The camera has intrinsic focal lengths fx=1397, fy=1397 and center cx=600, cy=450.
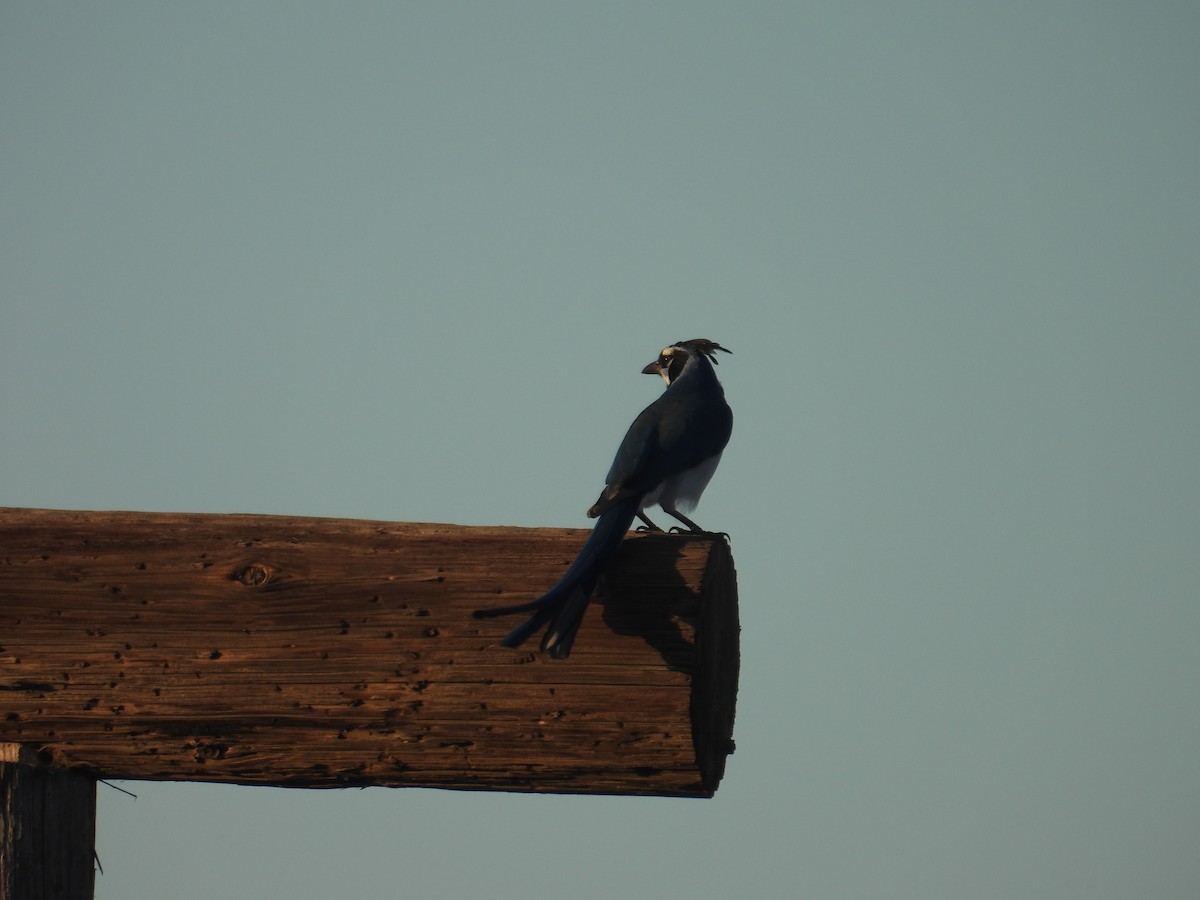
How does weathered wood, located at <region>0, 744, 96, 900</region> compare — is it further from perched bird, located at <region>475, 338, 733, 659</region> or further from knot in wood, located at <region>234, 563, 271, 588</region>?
perched bird, located at <region>475, 338, 733, 659</region>

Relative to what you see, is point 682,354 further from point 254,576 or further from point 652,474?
point 254,576

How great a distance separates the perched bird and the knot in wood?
48 centimetres

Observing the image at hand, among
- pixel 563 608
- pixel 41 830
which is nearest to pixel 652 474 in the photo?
pixel 563 608

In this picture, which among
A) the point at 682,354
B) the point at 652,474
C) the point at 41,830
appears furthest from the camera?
the point at 682,354

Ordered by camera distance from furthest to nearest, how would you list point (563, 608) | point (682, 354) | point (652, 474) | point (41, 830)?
point (682, 354) → point (652, 474) → point (41, 830) → point (563, 608)

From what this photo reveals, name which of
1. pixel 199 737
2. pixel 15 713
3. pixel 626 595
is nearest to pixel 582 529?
pixel 626 595

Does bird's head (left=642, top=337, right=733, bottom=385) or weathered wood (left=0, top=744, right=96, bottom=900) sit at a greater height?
bird's head (left=642, top=337, right=733, bottom=385)

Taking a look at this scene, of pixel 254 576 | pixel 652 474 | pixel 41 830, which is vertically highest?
pixel 652 474

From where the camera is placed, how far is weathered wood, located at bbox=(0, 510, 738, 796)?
261cm

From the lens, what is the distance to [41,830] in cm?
276

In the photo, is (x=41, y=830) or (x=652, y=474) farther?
(x=652, y=474)

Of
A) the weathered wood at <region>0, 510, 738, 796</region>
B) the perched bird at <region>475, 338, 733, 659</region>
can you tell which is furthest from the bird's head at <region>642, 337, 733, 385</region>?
the weathered wood at <region>0, 510, 738, 796</region>

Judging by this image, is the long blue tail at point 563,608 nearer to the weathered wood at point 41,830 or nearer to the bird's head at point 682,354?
the weathered wood at point 41,830

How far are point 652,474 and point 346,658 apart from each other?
5.70 feet
